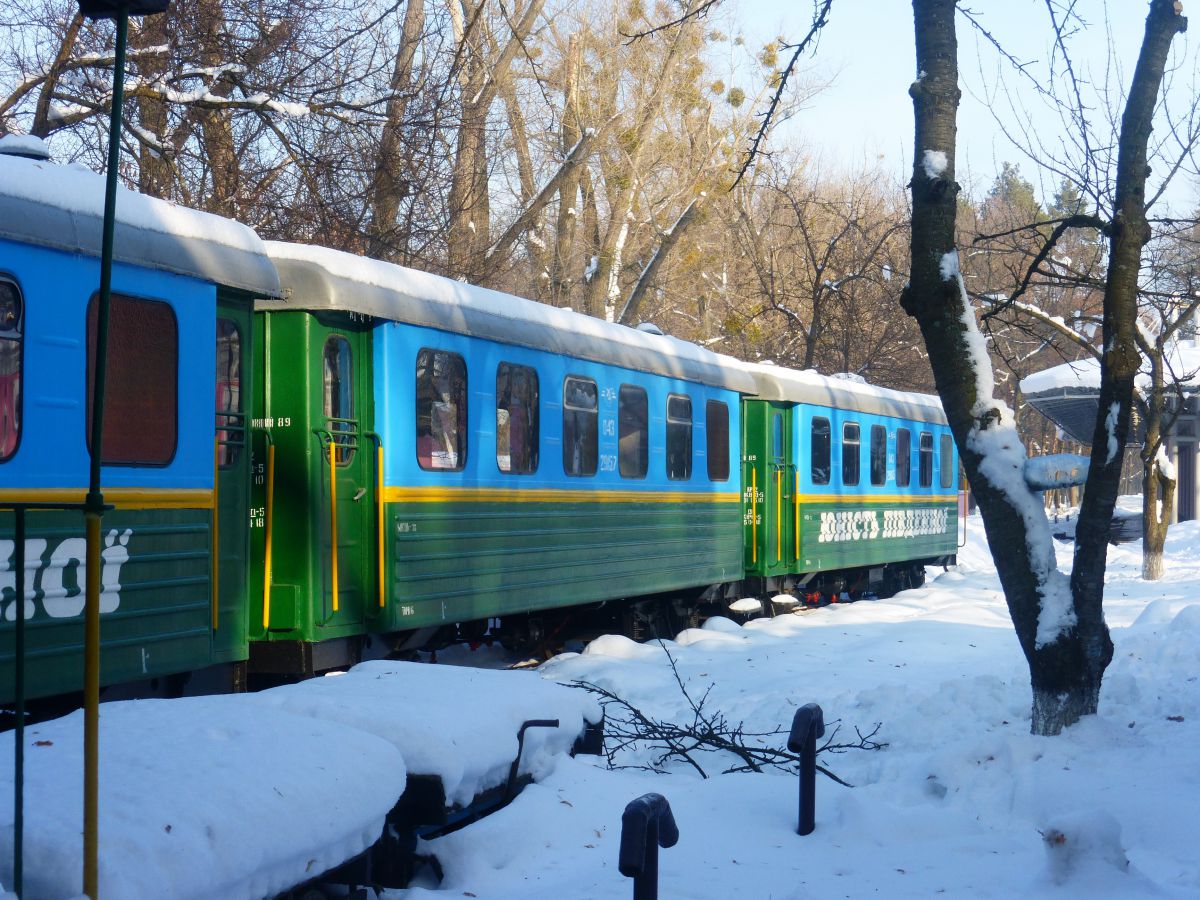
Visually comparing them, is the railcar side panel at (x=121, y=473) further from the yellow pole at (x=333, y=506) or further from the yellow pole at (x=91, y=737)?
the yellow pole at (x=91, y=737)

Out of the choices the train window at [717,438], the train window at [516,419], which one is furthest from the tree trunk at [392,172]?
the train window at [516,419]

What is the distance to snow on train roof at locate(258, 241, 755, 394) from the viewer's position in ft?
27.9

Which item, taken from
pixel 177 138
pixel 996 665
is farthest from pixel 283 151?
pixel 996 665

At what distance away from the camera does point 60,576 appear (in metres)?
6.21

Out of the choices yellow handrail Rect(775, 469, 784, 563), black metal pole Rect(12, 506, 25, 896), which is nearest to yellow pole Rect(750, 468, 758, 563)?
yellow handrail Rect(775, 469, 784, 563)

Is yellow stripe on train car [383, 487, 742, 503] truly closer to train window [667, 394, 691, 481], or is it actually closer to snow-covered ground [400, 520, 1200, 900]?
train window [667, 394, 691, 481]

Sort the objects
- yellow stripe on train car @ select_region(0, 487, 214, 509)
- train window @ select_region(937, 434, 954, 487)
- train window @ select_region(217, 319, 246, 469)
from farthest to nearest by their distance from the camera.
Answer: train window @ select_region(937, 434, 954, 487) → train window @ select_region(217, 319, 246, 469) → yellow stripe on train car @ select_region(0, 487, 214, 509)

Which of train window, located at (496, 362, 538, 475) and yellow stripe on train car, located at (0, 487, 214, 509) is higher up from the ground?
train window, located at (496, 362, 538, 475)

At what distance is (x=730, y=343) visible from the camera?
3688 centimetres

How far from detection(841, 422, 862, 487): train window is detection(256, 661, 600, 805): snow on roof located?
40.4ft

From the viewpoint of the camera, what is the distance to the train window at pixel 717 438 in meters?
14.4

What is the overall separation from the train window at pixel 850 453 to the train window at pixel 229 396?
36.4 feet

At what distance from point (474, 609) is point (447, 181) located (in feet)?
31.9

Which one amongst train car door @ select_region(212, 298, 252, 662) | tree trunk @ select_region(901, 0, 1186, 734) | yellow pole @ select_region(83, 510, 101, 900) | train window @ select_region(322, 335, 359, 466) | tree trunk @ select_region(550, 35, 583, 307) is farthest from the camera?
tree trunk @ select_region(550, 35, 583, 307)
